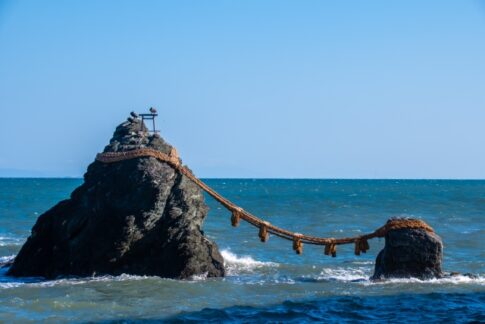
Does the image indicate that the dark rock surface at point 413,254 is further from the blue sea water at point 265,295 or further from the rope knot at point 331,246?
the rope knot at point 331,246

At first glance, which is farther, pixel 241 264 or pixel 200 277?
pixel 241 264

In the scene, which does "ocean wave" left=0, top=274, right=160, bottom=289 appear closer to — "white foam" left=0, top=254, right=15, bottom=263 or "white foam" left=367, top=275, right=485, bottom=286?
Result: "white foam" left=0, top=254, right=15, bottom=263

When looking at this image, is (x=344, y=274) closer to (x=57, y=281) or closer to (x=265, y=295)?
(x=265, y=295)

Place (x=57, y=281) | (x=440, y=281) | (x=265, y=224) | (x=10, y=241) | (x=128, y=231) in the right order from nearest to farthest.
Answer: (x=57, y=281) < (x=128, y=231) < (x=440, y=281) < (x=265, y=224) < (x=10, y=241)

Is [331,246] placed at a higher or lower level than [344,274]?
higher

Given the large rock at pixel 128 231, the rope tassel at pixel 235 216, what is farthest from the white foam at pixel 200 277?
the rope tassel at pixel 235 216

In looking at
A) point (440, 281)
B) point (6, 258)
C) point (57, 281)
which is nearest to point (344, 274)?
point (440, 281)

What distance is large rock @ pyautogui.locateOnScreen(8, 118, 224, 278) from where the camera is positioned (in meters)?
17.8

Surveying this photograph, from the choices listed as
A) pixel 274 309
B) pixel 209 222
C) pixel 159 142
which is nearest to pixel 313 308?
pixel 274 309

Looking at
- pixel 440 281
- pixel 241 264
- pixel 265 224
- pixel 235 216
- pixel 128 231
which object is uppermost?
pixel 235 216

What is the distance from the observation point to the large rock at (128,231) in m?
17.8

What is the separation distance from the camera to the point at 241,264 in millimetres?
22172

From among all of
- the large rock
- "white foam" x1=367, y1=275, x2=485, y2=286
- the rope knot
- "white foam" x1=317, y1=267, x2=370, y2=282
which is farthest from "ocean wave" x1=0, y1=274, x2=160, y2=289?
"white foam" x1=367, y1=275, x2=485, y2=286

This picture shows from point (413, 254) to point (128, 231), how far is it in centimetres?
734
